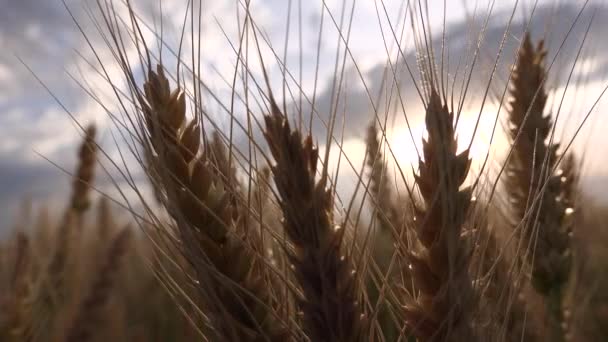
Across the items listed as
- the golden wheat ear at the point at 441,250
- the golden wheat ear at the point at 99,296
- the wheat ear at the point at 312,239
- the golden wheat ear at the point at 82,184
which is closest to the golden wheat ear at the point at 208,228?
the wheat ear at the point at 312,239

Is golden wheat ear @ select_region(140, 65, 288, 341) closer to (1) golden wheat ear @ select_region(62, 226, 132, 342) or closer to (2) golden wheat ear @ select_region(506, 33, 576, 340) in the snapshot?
(1) golden wheat ear @ select_region(62, 226, 132, 342)

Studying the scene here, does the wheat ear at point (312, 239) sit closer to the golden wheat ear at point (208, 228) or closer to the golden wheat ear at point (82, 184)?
the golden wheat ear at point (208, 228)

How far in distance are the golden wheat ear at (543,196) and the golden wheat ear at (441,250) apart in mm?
922

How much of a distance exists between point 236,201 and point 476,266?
558 mm

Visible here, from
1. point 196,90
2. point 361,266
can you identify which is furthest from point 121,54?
point 361,266

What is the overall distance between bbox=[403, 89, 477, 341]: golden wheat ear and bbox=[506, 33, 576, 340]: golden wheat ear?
0.92m

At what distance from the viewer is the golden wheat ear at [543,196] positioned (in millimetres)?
2199

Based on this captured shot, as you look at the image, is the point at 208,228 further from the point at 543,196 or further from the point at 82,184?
the point at 82,184

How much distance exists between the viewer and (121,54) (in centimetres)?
148

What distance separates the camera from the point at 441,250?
1327mm

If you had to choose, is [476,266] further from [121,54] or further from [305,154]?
[121,54]

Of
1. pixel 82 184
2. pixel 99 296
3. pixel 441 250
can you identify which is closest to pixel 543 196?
pixel 441 250

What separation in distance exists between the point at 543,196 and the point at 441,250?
Result: 998mm

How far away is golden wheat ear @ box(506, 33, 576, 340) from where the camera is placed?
7.22ft
